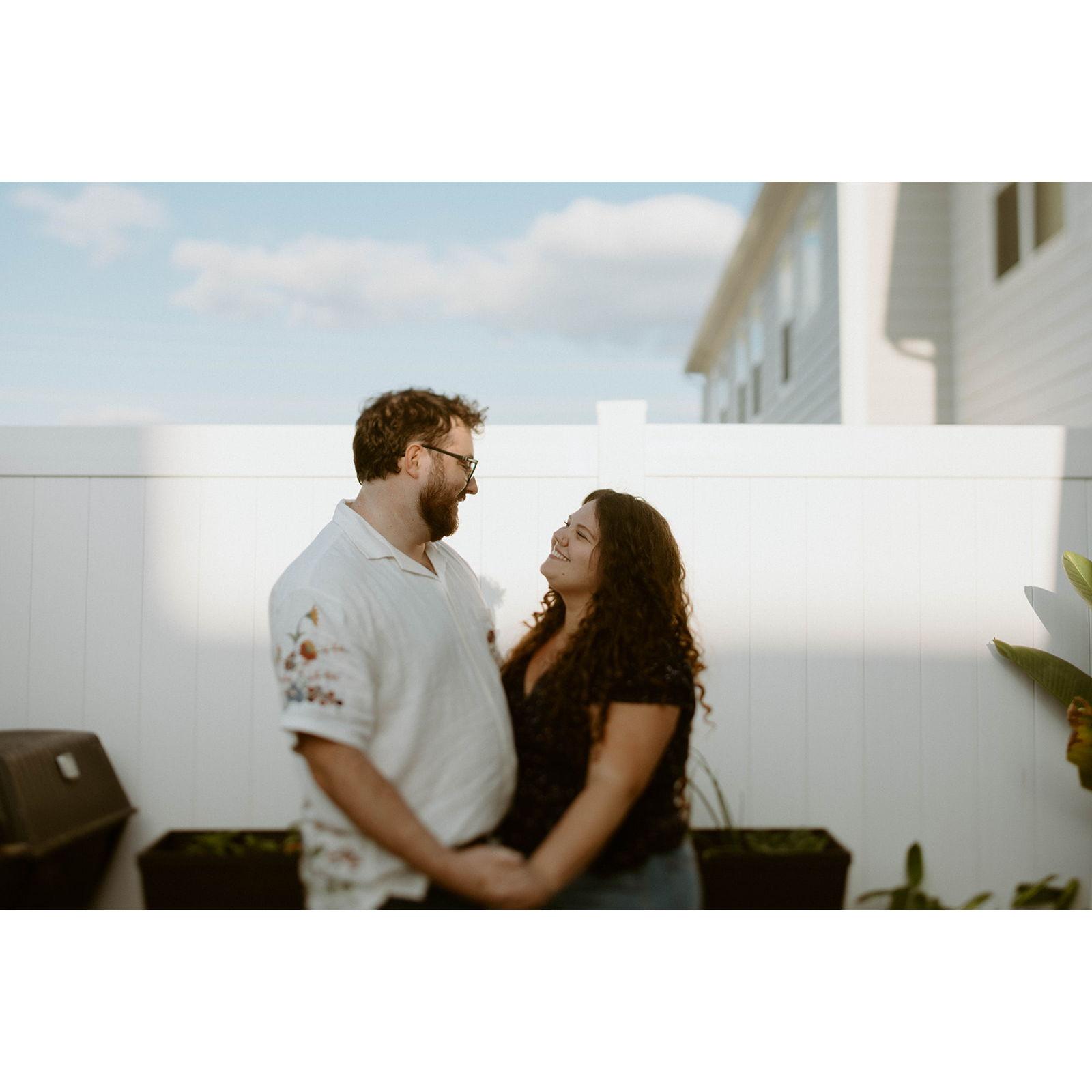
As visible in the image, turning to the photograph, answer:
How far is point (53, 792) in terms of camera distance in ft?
6.14

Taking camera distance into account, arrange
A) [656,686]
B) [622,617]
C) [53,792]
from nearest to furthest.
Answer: [656,686] → [622,617] → [53,792]

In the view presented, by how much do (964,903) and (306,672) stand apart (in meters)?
1.63

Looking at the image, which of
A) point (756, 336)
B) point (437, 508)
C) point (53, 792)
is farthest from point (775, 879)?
point (756, 336)

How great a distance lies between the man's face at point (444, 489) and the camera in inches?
67.8

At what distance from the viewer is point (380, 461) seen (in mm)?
1726

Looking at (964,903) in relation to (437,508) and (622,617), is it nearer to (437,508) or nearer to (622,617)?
(622,617)

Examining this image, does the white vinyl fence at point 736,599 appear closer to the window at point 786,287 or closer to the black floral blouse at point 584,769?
the black floral blouse at point 584,769

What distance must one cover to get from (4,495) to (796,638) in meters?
1.80

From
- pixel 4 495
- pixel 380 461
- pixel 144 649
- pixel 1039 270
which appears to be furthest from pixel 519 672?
pixel 1039 270

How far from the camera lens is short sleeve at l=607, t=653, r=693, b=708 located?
1537mm

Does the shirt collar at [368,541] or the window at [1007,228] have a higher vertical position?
the window at [1007,228]

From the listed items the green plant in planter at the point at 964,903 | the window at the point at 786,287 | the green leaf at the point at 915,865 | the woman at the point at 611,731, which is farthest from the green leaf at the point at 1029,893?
the window at the point at 786,287

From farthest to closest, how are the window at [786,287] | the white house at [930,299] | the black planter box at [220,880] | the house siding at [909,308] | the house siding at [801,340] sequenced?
the window at [786,287] → the house siding at [801,340] → the house siding at [909,308] → the white house at [930,299] → the black planter box at [220,880]
